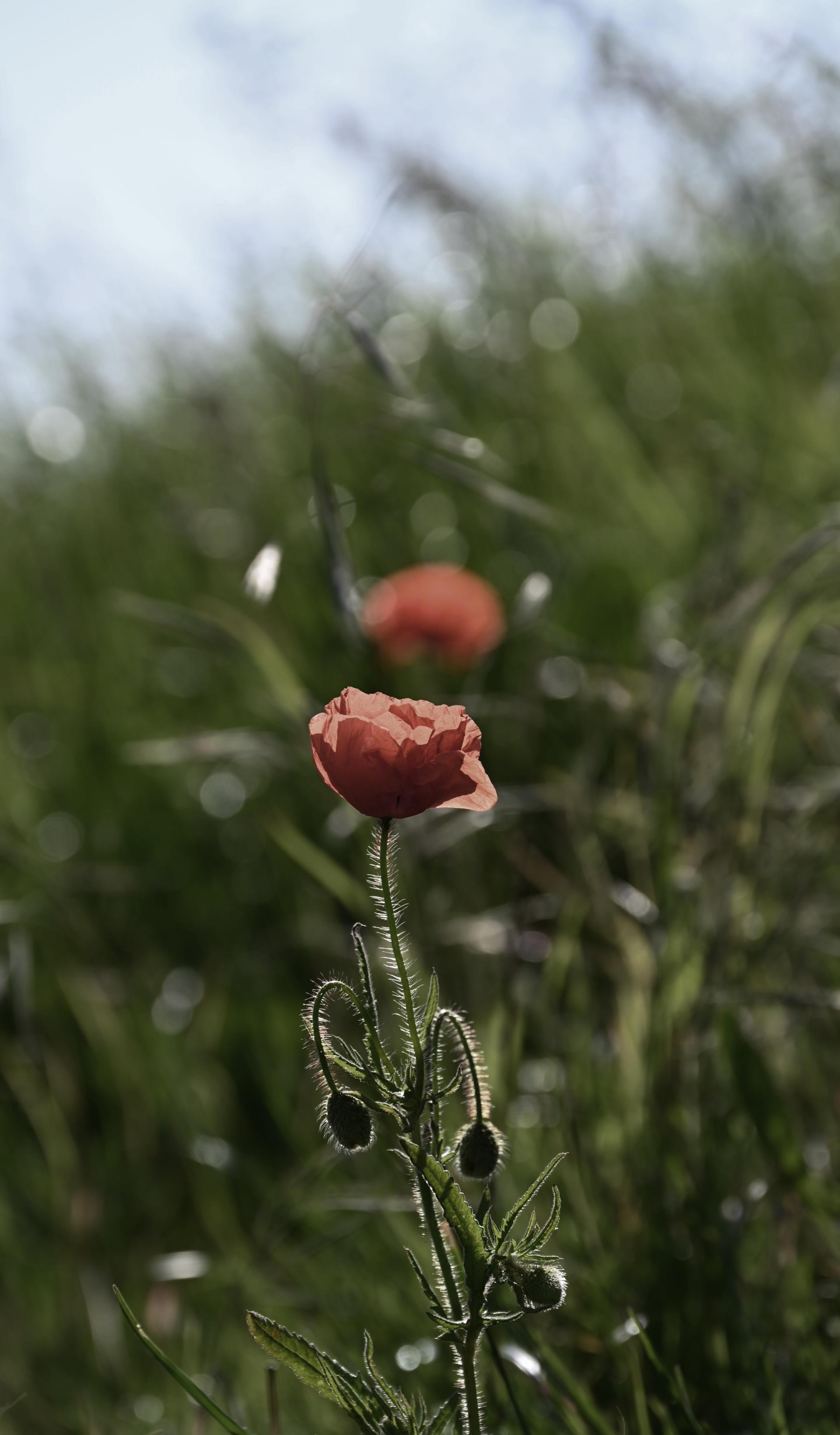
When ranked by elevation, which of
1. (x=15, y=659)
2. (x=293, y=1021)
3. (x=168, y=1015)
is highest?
(x=293, y=1021)

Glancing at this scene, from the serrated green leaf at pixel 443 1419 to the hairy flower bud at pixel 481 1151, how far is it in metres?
0.13

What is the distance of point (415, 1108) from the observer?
0.67 m

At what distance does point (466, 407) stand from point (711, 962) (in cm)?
179

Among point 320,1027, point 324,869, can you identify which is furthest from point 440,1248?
point 324,869

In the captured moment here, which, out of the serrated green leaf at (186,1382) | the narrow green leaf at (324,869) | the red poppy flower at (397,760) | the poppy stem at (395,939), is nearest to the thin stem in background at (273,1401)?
the serrated green leaf at (186,1382)

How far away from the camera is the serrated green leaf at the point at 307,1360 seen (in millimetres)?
689

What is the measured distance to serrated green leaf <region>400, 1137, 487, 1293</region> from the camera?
0.66m

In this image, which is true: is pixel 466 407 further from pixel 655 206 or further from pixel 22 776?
pixel 22 776

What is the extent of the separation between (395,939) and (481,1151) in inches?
6.1

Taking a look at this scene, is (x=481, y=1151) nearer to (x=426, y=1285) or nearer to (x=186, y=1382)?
(x=426, y=1285)

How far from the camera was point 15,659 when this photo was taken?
262 centimetres

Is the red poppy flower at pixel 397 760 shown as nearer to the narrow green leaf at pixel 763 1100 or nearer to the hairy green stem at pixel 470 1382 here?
the hairy green stem at pixel 470 1382

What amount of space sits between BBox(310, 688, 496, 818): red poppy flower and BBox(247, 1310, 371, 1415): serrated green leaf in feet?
0.95

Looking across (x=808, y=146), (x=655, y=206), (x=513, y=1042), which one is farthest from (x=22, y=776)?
(x=655, y=206)
